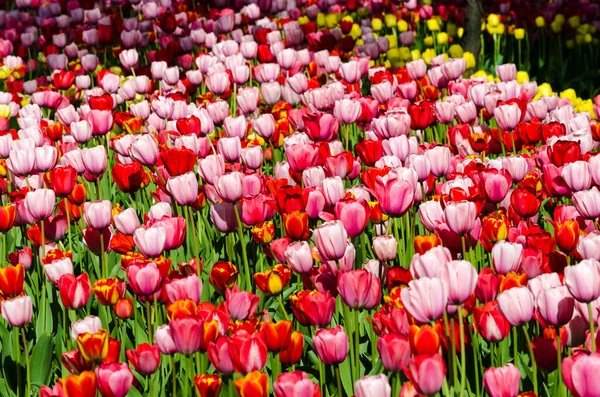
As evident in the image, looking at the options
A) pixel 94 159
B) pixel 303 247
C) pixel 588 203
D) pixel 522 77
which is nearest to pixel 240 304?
pixel 303 247

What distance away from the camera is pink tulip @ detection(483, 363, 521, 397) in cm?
206

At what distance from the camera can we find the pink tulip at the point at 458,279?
7.04ft

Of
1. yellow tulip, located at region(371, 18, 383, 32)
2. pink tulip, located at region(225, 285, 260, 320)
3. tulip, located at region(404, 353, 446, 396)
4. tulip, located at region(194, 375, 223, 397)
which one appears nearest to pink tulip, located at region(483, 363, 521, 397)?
tulip, located at region(404, 353, 446, 396)

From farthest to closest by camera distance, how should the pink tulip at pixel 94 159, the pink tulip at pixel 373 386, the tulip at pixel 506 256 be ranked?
1. the pink tulip at pixel 94 159
2. the tulip at pixel 506 256
3. the pink tulip at pixel 373 386

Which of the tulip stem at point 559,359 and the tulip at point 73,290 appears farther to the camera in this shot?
the tulip at point 73,290

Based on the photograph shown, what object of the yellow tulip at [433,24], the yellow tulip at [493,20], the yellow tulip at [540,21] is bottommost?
the yellow tulip at [540,21]

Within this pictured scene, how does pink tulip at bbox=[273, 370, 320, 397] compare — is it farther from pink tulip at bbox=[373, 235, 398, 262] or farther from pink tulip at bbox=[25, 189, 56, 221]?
pink tulip at bbox=[25, 189, 56, 221]

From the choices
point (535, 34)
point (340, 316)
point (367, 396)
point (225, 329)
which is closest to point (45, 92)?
point (340, 316)

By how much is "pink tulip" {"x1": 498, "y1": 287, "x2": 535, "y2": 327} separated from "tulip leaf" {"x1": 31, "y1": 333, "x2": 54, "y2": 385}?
141cm

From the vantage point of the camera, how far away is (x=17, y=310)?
2.68 metres

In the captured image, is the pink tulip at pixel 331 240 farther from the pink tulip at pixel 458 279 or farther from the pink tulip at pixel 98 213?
the pink tulip at pixel 98 213

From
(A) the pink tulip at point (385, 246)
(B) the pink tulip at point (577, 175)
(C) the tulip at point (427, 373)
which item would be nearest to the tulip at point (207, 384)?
(C) the tulip at point (427, 373)

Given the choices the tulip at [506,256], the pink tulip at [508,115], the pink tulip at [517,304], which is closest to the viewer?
the pink tulip at [517,304]

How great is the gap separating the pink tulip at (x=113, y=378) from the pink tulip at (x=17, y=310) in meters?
0.63
